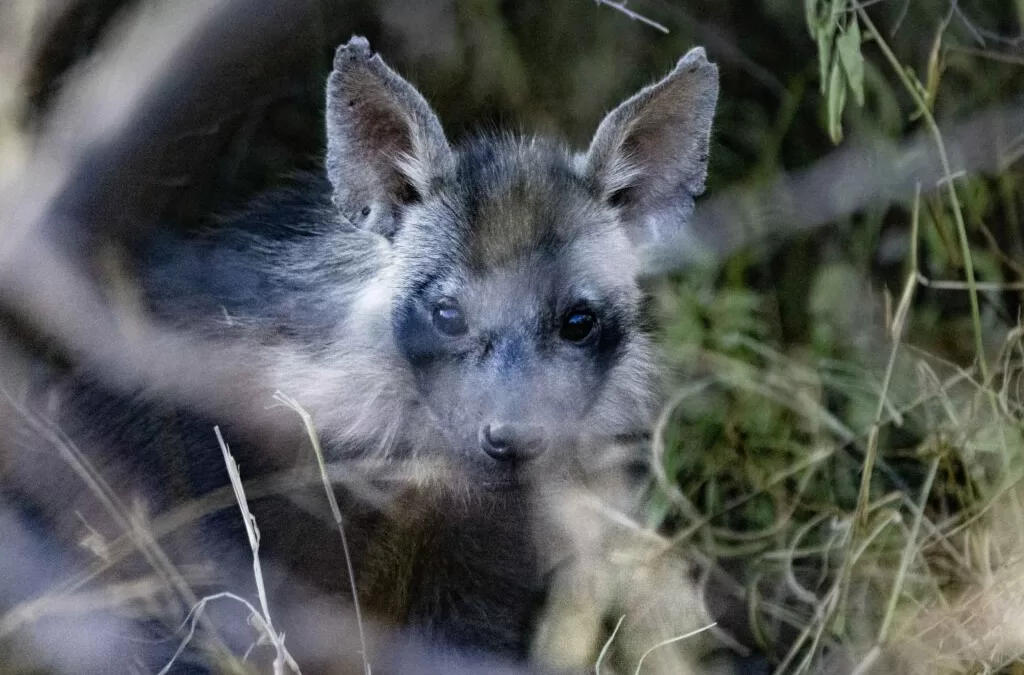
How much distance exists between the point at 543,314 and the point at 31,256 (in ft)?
2.93

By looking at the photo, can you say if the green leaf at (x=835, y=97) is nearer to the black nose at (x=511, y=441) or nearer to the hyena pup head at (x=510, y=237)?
the hyena pup head at (x=510, y=237)

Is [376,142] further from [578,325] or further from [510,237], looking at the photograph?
[578,325]

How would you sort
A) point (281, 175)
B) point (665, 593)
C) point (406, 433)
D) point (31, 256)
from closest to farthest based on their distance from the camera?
point (31, 256) < point (406, 433) < point (665, 593) < point (281, 175)

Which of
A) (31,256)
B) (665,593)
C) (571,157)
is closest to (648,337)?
(571,157)

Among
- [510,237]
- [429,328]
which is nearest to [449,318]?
[429,328]

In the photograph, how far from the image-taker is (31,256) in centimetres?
208

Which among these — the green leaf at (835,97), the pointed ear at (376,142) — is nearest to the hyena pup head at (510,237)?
the pointed ear at (376,142)

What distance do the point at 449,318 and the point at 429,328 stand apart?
0.19 ft

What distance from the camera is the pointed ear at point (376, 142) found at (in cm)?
213

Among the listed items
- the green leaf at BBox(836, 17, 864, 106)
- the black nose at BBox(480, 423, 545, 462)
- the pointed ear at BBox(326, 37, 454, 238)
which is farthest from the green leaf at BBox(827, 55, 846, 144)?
the black nose at BBox(480, 423, 545, 462)

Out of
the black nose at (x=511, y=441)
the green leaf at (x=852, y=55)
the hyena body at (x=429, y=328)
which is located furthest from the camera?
the green leaf at (x=852, y=55)

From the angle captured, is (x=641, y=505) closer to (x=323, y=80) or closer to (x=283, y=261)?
(x=283, y=261)

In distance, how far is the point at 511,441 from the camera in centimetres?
205

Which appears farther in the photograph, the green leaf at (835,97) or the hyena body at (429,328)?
the green leaf at (835,97)
